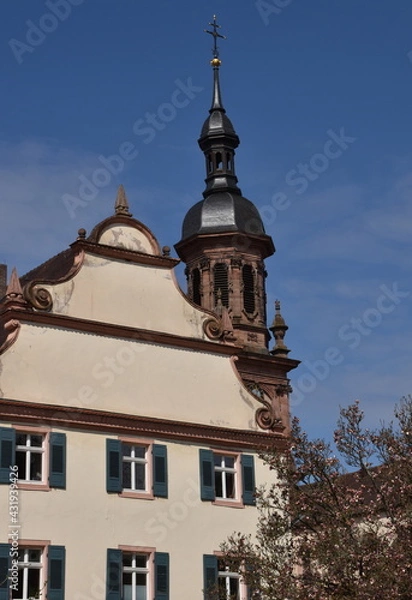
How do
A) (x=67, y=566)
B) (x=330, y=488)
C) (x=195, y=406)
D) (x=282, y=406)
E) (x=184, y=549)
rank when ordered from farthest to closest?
1. (x=282, y=406)
2. (x=195, y=406)
3. (x=184, y=549)
4. (x=67, y=566)
5. (x=330, y=488)

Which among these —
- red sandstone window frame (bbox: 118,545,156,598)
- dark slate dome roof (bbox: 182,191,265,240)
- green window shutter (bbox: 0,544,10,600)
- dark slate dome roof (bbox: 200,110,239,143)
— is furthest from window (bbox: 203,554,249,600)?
dark slate dome roof (bbox: 200,110,239,143)

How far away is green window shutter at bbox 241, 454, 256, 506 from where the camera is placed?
33.2 metres

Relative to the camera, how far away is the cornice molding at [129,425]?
29.7 meters

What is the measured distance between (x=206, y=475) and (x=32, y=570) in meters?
6.02

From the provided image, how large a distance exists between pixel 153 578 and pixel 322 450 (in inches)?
252

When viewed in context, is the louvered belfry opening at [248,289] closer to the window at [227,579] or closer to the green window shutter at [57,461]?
the window at [227,579]

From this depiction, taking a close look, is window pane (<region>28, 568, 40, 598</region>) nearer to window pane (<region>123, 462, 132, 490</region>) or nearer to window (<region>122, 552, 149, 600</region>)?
window (<region>122, 552, 149, 600</region>)

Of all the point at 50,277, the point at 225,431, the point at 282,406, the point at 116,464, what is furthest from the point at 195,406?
the point at 282,406

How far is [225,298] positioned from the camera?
6059 centimetres

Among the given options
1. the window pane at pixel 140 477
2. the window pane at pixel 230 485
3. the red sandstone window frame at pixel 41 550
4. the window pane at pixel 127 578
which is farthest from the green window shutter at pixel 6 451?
the window pane at pixel 230 485

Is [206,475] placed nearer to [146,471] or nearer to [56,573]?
[146,471]

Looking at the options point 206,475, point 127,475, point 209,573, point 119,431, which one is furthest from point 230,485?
point 119,431

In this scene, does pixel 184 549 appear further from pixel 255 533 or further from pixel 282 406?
pixel 282 406

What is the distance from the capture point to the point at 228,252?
61500 mm
